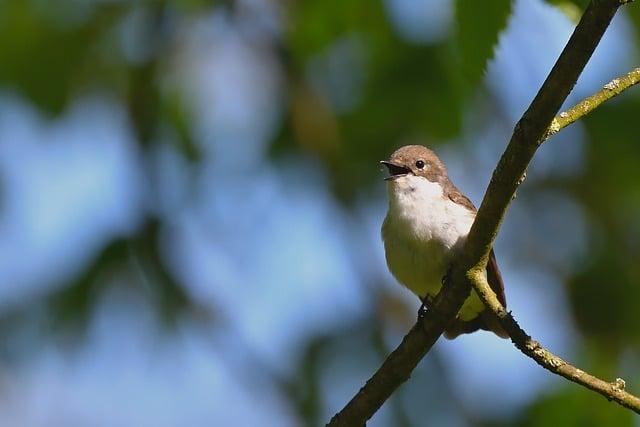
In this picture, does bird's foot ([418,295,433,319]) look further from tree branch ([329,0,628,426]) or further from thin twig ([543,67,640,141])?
thin twig ([543,67,640,141])

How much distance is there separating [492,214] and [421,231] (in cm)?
230

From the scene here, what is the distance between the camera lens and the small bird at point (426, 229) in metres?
5.20

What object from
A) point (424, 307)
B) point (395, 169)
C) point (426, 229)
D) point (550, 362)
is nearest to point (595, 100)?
point (550, 362)

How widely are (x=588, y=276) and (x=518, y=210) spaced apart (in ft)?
3.97

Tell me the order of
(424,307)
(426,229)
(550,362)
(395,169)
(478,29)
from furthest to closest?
(395,169) → (426,229) → (424,307) → (550,362) → (478,29)

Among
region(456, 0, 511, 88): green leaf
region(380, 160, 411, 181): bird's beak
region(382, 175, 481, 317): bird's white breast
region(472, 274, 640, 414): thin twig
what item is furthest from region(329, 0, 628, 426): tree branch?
region(380, 160, 411, 181): bird's beak

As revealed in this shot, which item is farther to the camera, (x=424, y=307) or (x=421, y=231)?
(x=421, y=231)

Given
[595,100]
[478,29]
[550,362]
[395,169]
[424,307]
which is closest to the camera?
[478,29]

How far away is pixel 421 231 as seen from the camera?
209 inches

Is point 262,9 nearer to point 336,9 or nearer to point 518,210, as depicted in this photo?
point 518,210

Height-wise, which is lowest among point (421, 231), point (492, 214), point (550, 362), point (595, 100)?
point (550, 362)

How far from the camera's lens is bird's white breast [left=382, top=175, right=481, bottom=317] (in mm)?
5203

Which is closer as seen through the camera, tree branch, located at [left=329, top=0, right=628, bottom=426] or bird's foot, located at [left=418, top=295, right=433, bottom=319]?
tree branch, located at [left=329, top=0, right=628, bottom=426]

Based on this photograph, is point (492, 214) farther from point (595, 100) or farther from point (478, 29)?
point (478, 29)
